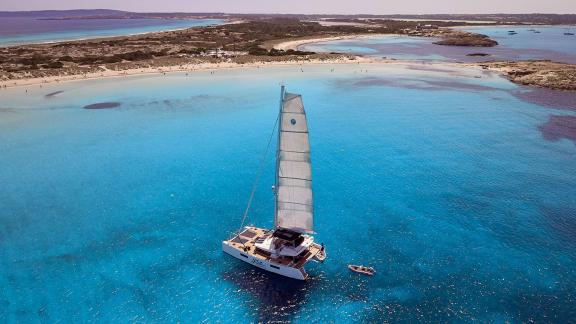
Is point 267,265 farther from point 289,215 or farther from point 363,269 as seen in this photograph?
point 363,269

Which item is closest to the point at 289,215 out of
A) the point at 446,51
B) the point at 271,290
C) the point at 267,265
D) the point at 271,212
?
the point at 267,265

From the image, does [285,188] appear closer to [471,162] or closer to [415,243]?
[415,243]

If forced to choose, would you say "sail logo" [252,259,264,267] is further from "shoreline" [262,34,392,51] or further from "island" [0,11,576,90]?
"shoreline" [262,34,392,51]

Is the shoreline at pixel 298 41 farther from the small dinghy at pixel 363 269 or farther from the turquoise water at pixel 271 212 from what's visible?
the small dinghy at pixel 363 269

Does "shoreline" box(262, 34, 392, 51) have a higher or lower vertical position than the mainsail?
higher

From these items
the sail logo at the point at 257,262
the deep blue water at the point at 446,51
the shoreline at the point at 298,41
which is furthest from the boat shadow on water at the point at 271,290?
the shoreline at the point at 298,41

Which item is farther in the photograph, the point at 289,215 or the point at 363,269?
the point at 289,215

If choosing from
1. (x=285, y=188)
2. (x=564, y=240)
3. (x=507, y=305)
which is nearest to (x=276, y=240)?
(x=285, y=188)

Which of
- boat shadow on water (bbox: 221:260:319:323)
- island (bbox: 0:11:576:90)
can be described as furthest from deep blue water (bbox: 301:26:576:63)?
boat shadow on water (bbox: 221:260:319:323)
